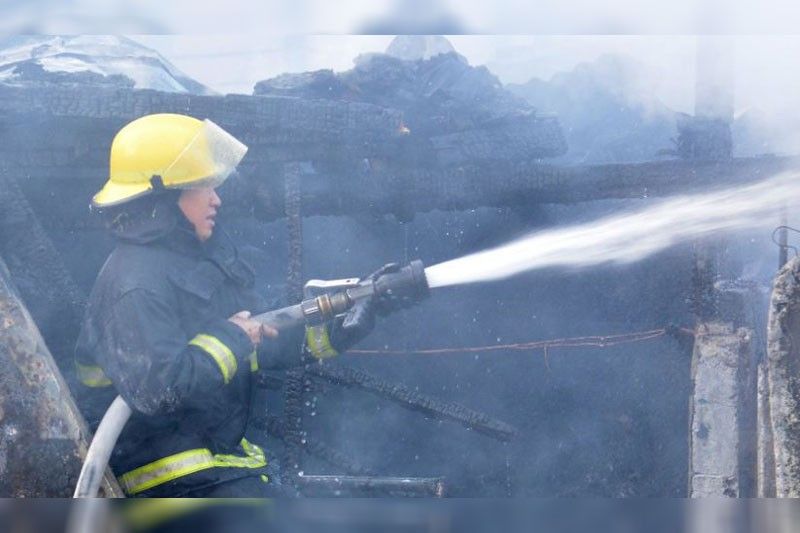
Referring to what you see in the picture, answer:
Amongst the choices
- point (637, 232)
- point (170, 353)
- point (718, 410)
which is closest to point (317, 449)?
point (170, 353)

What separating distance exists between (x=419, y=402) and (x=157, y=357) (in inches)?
95.1

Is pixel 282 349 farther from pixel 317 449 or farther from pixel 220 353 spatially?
pixel 317 449

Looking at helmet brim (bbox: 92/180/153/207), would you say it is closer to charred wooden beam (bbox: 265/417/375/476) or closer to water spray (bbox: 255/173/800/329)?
water spray (bbox: 255/173/800/329)

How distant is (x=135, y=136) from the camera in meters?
4.11

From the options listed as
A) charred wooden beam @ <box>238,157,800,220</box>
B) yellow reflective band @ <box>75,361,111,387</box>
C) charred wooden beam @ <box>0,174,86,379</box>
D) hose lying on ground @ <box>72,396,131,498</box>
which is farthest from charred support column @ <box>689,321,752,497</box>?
charred wooden beam @ <box>0,174,86,379</box>

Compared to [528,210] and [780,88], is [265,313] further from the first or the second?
[780,88]

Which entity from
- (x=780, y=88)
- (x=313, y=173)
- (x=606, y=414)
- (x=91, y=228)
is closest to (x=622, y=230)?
(x=606, y=414)

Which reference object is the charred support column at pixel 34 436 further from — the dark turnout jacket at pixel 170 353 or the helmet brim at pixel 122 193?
the helmet brim at pixel 122 193

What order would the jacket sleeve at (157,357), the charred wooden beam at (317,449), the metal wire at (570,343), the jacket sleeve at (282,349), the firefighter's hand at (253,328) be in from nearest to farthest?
the jacket sleeve at (157,357) < the firefighter's hand at (253,328) < the jacket sleeve at (282,349) < the charred wooden beam at (317,449) < the metal wire at (570,343)

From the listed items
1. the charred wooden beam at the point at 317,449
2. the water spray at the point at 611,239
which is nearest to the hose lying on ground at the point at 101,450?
the water spray at the point at 611,239

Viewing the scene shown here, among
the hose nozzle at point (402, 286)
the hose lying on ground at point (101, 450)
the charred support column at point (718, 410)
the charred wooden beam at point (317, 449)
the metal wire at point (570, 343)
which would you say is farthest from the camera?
the metal wire at point (570, 343)

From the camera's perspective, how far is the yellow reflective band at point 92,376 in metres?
4.29

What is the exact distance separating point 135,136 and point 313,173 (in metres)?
1.81

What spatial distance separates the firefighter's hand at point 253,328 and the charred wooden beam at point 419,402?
1.55 metres
